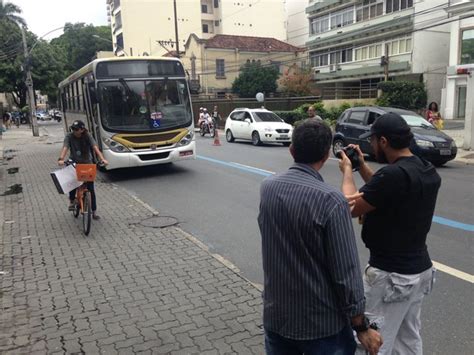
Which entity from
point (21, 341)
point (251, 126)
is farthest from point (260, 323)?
point (251, 126)

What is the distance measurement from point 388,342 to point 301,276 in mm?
911

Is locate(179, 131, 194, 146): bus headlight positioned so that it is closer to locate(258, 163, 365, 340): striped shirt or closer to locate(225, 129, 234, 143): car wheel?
locate(225, 129, 234, 143): car wheel

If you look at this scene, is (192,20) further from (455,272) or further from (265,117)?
(455,272)

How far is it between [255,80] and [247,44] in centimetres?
826

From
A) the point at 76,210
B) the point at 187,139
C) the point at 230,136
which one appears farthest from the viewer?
the point at 230,136

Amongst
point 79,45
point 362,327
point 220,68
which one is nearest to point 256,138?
point 362,327

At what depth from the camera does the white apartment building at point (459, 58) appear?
99.9ft

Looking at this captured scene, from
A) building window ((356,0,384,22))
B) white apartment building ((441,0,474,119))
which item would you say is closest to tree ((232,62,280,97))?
building window ((356,0,384,22))

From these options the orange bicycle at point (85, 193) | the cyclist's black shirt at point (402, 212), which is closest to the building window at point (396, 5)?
the orange bicycle at point (85, 193)

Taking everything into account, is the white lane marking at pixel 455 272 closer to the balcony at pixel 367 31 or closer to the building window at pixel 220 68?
the balcony at pixel 367 31

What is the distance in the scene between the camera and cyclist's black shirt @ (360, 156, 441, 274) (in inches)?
97.2

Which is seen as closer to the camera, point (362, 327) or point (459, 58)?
point (362, 327)

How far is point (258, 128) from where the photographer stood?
19.8 meters

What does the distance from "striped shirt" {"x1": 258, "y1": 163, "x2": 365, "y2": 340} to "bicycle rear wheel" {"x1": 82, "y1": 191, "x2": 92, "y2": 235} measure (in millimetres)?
5350
